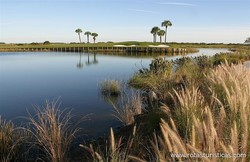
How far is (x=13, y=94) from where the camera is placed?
18.2 metres

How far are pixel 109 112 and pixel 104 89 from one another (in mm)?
4415

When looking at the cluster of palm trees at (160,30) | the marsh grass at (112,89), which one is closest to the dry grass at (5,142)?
the marsh grass at (112,89)

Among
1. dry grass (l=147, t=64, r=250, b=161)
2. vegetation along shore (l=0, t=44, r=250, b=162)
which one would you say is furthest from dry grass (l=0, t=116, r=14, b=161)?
dry grass (l=147, t=64, r=250, b=161)

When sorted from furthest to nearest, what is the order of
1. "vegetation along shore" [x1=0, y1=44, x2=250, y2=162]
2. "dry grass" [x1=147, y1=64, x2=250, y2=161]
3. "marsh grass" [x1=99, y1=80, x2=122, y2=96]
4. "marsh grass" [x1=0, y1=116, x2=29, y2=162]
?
"marsh grass" [x1=99, y1=80, x2=122, y2=96], "marsh grass" [x1=0, y1=116, x2=29, y2=162], "vegetation along shore" [x1=0, y1=44, x2=250, y2=162], "dry grass" [x1=147, y1=64, x2=250, y2=161]

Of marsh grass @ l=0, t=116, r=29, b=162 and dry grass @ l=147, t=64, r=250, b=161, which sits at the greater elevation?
dry grass @ l=147, t=64, r=250, b=161

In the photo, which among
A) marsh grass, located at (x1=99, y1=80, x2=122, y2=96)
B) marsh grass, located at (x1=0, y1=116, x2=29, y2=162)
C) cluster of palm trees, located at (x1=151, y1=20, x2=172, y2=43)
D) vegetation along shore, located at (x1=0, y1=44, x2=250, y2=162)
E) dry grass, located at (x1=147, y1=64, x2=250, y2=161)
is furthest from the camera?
cluster of palm trees, located at (x1=151, y1=20, x2=172, y2=43)

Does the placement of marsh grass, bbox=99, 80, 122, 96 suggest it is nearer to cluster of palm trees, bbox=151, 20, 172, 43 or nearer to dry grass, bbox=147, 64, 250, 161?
dry grass, bbox=147, 64, 250, 161

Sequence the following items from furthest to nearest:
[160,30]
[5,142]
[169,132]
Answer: [160,30]
[5,142]
[169,132]

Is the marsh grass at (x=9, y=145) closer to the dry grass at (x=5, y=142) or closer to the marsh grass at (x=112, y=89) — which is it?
the dry grass at (x=5, y=142)

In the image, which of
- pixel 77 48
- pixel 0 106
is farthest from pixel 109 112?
pixel 77 48

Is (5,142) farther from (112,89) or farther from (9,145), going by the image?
(112,89)

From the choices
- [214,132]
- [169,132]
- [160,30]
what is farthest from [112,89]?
[160,30]

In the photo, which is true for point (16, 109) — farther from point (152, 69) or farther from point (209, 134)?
point (209, 134)

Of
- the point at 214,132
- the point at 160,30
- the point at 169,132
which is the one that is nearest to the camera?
the point at 169,132
